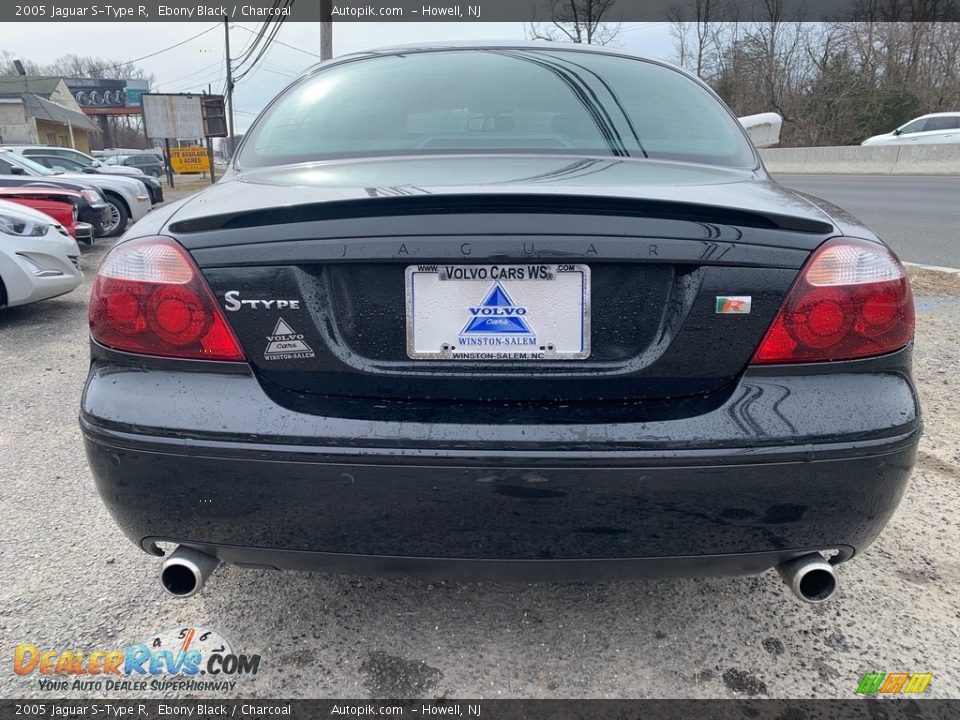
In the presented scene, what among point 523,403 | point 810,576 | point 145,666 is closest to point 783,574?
point 810,576

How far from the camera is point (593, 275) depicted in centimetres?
A: 155

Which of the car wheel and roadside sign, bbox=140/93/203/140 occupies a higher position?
roadside sign, bbox=140/93/203/140

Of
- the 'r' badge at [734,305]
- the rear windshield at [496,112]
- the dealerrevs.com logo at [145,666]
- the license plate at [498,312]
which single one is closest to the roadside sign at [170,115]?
the rear windshield at [496,112]

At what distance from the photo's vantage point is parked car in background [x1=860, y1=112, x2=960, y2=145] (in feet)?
70.8

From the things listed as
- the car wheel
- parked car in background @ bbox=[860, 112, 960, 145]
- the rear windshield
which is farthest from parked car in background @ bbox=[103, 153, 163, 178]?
the rear windshield

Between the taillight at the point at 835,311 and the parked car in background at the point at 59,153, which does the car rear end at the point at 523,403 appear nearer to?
the taillight at the point at 835,311

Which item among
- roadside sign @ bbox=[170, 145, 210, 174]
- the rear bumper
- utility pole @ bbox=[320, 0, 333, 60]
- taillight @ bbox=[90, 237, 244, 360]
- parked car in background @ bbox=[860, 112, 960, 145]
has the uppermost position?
utility pole @ bbox=[320, 0, 333, 60]

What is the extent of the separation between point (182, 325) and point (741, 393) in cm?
127

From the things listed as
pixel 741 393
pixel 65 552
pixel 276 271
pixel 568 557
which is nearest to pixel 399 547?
pixel 568 557

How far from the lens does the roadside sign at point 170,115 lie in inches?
1208

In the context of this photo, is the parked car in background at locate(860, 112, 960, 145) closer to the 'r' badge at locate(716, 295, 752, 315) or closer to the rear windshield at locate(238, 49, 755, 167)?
the rear windshield at locate(238, 49, 755, 167)

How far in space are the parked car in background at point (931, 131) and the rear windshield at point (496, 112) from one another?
23058 millimetres

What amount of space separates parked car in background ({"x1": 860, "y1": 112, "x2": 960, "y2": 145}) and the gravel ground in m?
23.5

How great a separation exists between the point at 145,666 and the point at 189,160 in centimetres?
3324
